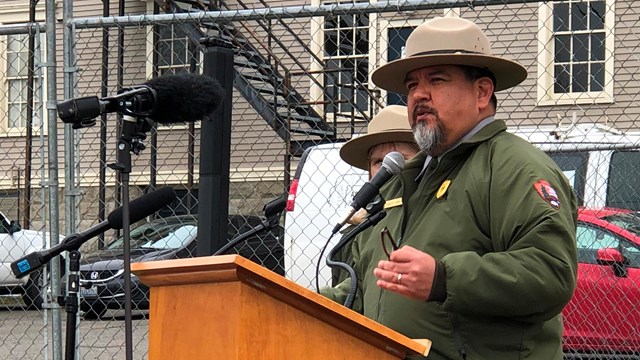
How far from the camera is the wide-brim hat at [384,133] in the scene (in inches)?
191

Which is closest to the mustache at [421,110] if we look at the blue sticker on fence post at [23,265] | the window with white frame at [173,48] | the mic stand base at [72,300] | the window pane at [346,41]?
the mic stand base at [72,300]

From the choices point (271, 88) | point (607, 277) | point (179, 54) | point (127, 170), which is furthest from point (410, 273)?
point (271, 88)

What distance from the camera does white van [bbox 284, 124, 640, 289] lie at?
6988 millimetres

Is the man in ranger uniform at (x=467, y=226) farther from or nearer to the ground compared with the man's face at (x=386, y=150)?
farther from the ground

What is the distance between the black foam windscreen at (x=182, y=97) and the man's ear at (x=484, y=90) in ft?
3.70

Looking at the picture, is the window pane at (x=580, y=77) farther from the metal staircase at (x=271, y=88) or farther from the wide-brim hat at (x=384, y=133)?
the wide-brim hat at (x=384, y=133)

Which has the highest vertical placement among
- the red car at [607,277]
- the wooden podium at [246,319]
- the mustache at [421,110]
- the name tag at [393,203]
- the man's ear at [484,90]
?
the man's ear at [484,90]

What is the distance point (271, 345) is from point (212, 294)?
0.18 m

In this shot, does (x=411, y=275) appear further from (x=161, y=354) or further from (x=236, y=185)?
(x=236, y=185)

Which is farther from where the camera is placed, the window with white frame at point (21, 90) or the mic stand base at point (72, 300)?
the window with white frame at point (21, 90)

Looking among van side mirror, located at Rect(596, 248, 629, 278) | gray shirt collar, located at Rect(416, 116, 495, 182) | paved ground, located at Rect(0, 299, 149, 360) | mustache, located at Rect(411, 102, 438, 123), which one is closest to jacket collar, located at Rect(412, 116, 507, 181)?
gray shirt collar, located at Rect(416, 116, 495, 182)

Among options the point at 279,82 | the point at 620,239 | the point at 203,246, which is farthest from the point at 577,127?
the point at 279,82

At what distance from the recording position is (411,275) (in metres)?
2.62

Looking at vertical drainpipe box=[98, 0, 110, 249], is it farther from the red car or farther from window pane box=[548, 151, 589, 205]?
the red car
